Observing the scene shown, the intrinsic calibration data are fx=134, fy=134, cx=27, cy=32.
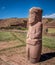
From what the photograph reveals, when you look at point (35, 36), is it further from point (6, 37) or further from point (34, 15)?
point (6, 37)

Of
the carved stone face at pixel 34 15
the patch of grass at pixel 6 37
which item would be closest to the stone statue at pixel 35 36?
the carved stone face at pixel 34 15

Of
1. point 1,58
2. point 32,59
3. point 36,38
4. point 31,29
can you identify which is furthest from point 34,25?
point 1,58

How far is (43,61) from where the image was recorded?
27.0ft

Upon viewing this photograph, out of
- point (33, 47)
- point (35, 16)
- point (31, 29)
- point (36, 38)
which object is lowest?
point (33, 47)

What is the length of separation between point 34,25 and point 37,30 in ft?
1.31

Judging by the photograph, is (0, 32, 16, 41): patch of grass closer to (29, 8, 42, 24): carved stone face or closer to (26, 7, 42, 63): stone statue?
(26, 7, 42, 63): stone statue

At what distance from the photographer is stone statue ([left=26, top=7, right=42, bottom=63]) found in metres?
7.76

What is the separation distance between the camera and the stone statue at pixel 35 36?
25.5 ft

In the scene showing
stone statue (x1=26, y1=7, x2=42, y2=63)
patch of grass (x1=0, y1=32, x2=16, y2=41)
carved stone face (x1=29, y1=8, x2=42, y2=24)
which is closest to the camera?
stone statue (x1=26, y1=7, x2=42, y2=63)

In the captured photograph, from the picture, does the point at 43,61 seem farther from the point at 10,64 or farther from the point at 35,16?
the point at 35,16

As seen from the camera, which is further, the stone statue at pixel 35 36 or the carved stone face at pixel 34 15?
the carved stone face at pixel 34 15

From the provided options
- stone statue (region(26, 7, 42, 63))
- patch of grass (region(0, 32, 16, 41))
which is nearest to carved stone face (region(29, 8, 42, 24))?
stone statue (region(26, 7, 42, 63))

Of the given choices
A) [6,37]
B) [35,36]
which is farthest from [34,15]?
[6,37]

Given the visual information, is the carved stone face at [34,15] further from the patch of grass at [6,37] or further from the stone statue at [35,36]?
the patch of grass at [6,37]
